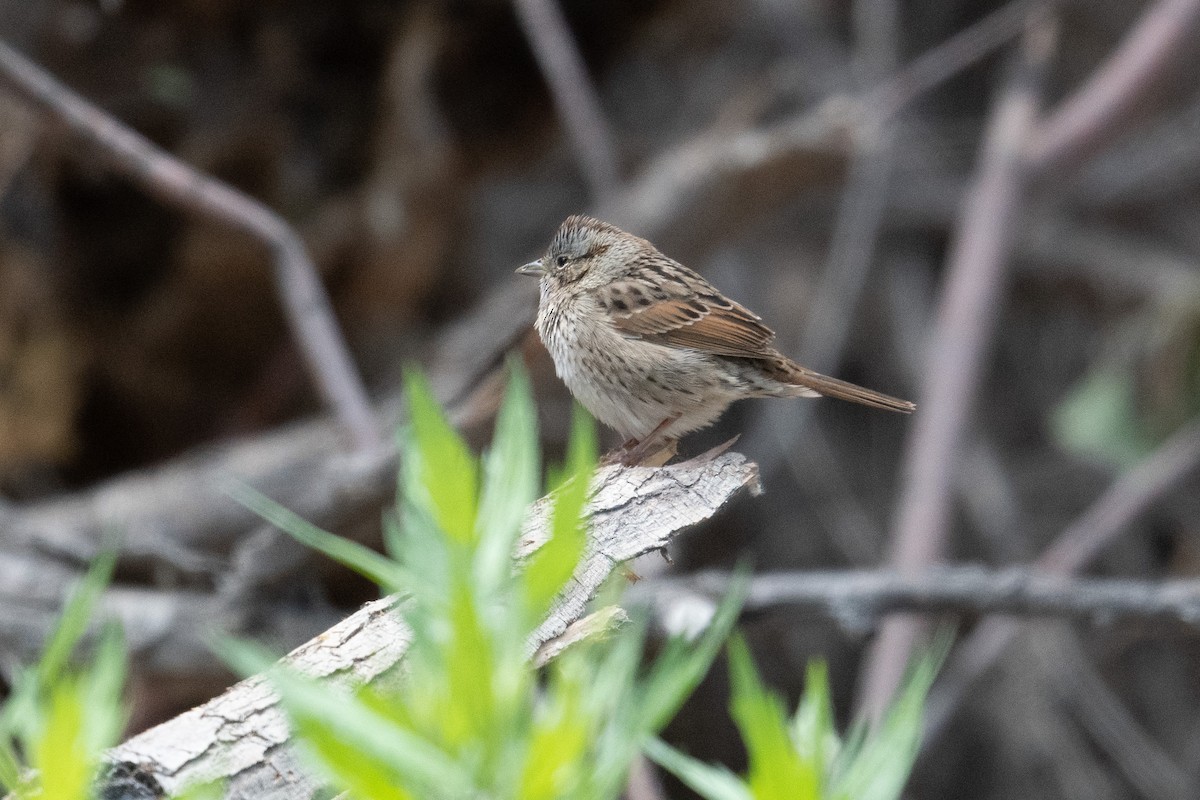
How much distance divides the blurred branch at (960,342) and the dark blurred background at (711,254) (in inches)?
14.4

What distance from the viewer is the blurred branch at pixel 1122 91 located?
534 cm

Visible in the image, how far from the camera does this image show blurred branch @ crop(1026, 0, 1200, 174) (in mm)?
5344

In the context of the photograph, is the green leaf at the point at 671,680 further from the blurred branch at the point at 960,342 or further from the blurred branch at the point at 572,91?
the blurred branch at the point at 572,91

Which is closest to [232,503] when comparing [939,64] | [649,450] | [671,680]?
[649,450]

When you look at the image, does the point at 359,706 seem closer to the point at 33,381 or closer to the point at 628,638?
the point at 628,638

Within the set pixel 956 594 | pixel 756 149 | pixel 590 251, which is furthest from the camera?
pixel 756 149

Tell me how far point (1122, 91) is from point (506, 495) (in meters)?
5.02

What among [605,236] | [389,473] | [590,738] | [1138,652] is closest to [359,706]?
[590,738]

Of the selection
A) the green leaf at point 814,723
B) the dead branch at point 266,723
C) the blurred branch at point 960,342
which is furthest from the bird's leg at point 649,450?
the blurred branch at point 960,342

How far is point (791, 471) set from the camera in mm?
6734

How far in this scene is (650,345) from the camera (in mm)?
3043

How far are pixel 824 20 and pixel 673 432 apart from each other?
4.99m

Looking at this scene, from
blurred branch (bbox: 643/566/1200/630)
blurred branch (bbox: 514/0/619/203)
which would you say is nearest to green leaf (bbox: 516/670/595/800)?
blurred branch (bbox: 643/566/1200/630)

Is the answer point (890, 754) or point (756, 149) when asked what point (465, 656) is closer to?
point (890, 754)
